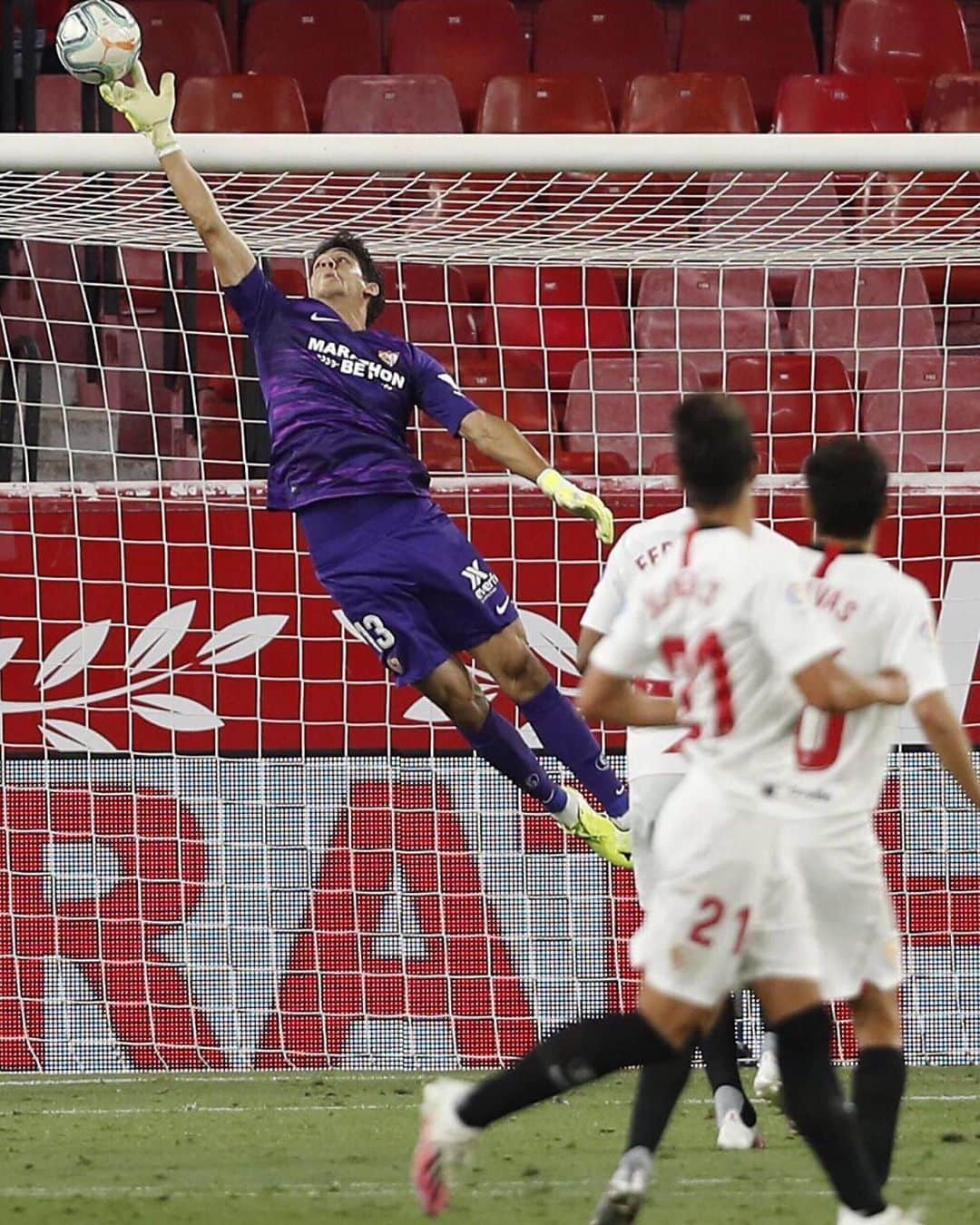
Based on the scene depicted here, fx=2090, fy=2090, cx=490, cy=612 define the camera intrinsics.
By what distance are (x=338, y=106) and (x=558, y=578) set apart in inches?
127

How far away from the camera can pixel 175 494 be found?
753cm

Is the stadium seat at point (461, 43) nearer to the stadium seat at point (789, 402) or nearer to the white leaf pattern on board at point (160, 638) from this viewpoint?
the stadium seat at point (789, 402)

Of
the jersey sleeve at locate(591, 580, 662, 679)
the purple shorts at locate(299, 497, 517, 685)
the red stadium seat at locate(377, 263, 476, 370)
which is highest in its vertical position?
the red stadium seat at locate(377, 263, 476, 370)

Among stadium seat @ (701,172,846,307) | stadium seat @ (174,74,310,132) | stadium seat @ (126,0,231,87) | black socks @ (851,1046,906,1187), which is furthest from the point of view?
stadium seat @ (126,0,231,87)

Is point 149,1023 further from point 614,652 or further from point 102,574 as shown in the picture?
point 614,652

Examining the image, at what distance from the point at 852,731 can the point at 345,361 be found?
2415 millimetres

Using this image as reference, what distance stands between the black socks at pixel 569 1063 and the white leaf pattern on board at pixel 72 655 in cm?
386

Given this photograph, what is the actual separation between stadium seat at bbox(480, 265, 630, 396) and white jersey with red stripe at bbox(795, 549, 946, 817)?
4193 mm

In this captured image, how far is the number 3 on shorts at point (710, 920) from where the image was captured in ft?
12.1

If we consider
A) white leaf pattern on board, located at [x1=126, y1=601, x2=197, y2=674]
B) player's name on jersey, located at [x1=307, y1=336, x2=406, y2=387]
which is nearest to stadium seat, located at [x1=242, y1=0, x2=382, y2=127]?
white leaf pattern on board, located at [x1=126, y1=601, x2=197, y2=674]

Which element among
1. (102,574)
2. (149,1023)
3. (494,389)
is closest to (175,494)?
(102,574)

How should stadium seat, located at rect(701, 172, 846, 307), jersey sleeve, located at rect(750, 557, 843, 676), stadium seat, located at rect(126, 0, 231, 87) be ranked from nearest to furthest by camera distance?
jersey sleeve, located at rect(750, 557, 843, 676) < stadium seat, located at rect(701, 172, 846, 307) < stadium seat, located at rect(126, 0, 231, 87)

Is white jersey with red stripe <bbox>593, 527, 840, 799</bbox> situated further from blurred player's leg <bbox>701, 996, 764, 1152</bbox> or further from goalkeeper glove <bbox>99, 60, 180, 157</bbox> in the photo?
goalkeeper glove <bbox>99, 60, 180, 157</bbox>

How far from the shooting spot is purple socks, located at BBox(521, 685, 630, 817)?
6.06 meters
